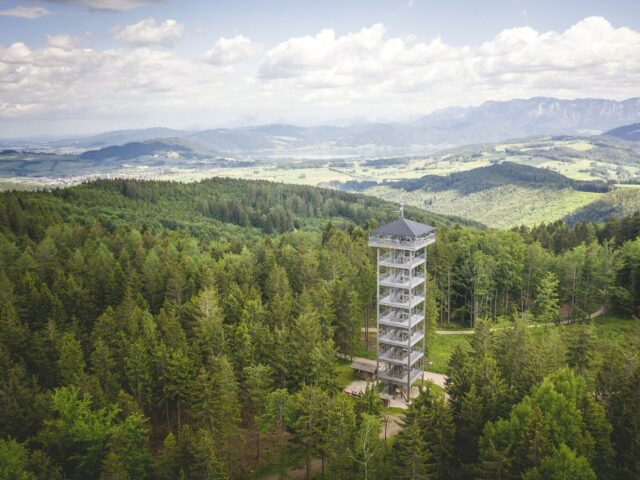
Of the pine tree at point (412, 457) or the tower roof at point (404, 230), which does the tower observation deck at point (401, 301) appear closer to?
the tower roof at point (404, 230)

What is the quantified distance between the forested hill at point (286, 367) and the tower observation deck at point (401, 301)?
16.6ft

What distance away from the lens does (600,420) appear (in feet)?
98.3

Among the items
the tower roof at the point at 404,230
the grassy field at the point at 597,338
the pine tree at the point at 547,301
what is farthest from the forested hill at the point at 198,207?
the tower roof at the point at 404,230

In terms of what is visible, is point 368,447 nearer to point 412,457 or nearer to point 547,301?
point 412,457

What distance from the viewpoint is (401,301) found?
47.2m

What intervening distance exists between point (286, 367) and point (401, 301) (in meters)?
12.9

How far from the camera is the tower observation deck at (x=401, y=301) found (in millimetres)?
45219

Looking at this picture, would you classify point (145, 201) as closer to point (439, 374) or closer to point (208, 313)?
point (208, 313)

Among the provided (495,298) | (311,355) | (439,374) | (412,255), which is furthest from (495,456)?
(495,298)

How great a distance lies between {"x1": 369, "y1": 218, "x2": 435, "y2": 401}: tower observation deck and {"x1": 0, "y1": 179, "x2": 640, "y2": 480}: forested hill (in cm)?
507

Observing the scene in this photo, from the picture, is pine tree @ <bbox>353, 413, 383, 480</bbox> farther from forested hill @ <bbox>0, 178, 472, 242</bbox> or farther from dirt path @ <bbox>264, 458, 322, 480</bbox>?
forested hill @ <bbox>0, 178, 472, 242</bbox>

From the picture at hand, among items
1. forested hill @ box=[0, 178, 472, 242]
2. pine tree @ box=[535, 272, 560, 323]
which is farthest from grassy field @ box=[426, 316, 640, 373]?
forested hill @ box=[0, 178, 472, 242]

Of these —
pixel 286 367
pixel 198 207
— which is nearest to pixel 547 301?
pixel 286 367

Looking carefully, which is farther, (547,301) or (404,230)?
(547,301)
